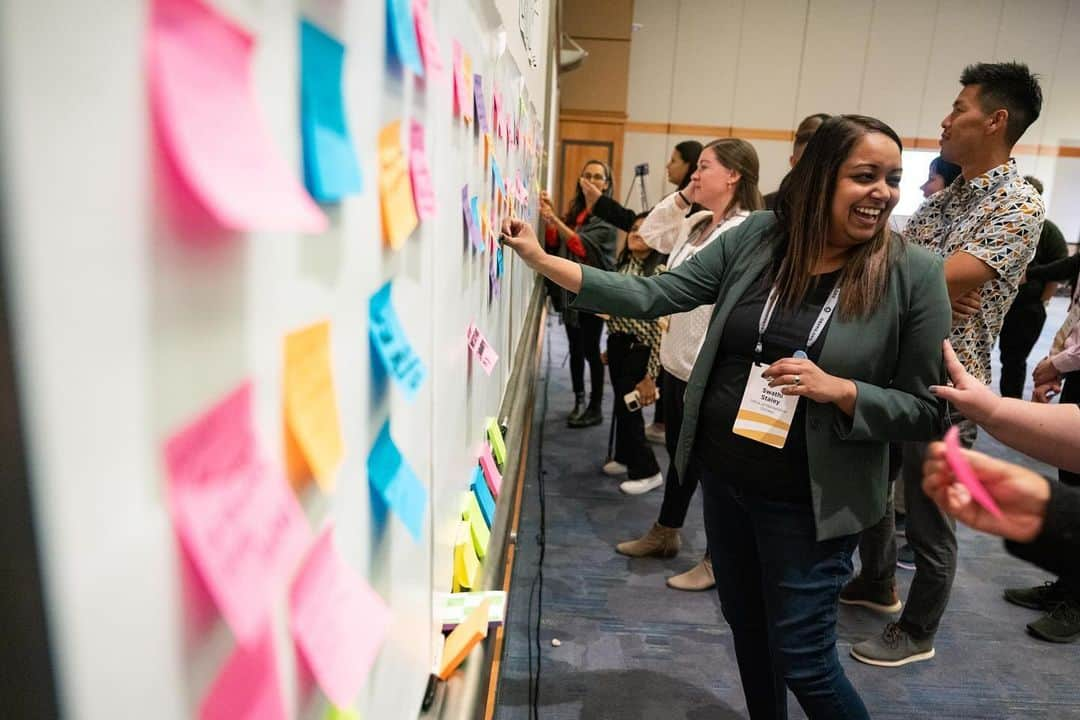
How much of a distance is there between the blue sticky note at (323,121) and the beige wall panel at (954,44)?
9496 mm

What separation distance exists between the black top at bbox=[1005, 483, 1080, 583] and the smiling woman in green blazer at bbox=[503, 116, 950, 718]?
1.67 feet

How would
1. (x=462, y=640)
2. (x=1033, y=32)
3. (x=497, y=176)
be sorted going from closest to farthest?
1. (x=462, y=640)
2. (x=497, y=176)
3. (x=1033, y=32)

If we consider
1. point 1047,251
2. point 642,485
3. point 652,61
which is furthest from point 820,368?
point 652,61

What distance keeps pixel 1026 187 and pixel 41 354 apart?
1.88m

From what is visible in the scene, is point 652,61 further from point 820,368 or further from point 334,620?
point 334,620

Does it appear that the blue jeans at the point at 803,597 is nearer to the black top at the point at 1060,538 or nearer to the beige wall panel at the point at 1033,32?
the black top at the point at 1060,538

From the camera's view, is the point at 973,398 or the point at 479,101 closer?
the point at 479,101

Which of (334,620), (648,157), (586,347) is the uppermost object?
(648,157)

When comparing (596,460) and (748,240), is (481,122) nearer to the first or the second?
(748,240)

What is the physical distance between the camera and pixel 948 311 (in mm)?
1085

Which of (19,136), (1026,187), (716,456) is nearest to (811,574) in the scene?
(716,456)

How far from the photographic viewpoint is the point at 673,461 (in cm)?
184

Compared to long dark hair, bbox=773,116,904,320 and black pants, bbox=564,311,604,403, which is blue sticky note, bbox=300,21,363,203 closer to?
long dark hair, bbox=773,116,904,320

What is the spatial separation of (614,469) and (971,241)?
1.87m
